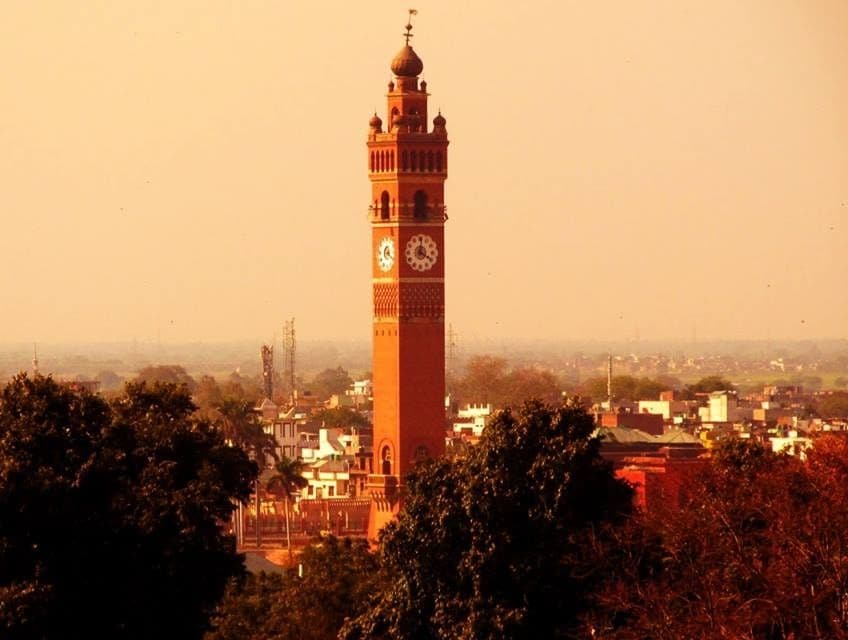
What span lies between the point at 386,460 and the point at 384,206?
23.0 ft

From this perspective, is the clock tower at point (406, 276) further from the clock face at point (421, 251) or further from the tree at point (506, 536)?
the tree at point (506, 536)

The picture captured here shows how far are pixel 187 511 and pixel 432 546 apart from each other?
151 inches

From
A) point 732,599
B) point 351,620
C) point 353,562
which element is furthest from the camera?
point 353,562

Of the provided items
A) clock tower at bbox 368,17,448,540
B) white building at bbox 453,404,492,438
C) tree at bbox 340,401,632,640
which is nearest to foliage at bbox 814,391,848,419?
white building at bbox 453,404,492,438

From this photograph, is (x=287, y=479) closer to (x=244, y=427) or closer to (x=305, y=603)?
(x=244, y=427)

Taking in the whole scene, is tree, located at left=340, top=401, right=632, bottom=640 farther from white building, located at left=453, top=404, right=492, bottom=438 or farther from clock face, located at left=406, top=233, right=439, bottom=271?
white building, located at left=453, top=404, right=492, bottom=438

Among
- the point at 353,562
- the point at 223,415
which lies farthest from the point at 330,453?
the point at 353,562

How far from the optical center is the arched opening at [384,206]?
8412cm

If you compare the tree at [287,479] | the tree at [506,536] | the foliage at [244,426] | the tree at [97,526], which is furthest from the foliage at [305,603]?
the foliage at [244,426]

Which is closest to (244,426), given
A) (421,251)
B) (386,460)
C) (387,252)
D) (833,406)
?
(386,460)

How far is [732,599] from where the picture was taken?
41125mm

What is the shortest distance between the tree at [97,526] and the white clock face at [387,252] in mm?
34183

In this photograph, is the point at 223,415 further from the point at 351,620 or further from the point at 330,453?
the point at 351,620

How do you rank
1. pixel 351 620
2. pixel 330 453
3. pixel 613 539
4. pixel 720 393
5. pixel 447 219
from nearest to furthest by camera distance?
pixel 613 539, pixel 351 620, pixel 447 219, pixel 330 453, pixel 720 393
